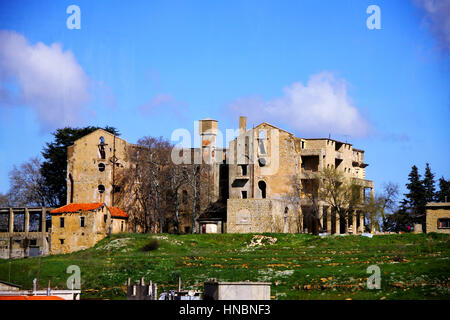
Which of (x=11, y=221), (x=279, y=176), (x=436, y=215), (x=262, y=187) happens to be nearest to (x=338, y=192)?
(x=279, y=176)

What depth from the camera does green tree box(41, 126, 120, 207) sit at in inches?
3511

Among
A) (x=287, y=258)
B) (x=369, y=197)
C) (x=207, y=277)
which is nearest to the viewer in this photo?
(x=207, y=277)

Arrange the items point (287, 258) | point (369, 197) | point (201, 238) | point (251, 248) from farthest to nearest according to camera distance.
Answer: point (369, 197) < point (201, 238) < point (251, 248) < point (287, 258)

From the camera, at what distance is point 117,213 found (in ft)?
246

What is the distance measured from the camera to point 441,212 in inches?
2662

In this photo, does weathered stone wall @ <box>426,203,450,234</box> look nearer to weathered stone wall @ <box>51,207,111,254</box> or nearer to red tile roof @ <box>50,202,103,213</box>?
weathered stone wall @ <box>51,207,111,254</box>

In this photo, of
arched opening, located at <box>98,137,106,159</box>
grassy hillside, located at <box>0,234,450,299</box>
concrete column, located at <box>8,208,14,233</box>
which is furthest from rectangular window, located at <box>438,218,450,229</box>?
concrete column, located at <box>8,208,14,233</box>

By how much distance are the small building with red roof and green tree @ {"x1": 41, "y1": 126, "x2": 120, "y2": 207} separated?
16.3 meters

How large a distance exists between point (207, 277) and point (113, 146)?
105 ft

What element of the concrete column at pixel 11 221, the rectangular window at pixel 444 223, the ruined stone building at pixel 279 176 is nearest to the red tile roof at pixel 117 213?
Result: the ruined stone building at pixel 279 176

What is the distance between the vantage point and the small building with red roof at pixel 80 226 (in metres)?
70.2

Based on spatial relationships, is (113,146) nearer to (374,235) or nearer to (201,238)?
(201,238)

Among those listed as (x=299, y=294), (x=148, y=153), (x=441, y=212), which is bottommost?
(x=299, y=294)
